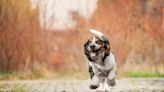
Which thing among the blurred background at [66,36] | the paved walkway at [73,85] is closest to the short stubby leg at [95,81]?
the paved walkway at [73,85]

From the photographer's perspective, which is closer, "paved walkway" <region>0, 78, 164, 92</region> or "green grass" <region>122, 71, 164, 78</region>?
"paved walkway" <region>0, 78, 164, 92</region>

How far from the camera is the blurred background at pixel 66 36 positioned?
903 centimetres

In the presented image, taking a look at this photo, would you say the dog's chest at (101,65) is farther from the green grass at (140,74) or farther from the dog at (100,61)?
the green grass at (140,74)

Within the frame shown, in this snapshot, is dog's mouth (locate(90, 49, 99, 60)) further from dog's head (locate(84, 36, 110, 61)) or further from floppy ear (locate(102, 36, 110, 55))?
floppy ear (locate(102, 36, 110, 55))

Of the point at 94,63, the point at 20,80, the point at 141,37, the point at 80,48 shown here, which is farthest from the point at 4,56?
the point at 94,63

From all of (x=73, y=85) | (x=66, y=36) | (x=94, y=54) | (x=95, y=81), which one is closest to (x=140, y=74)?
(x=66, y=36)

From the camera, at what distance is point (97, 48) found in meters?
5.86

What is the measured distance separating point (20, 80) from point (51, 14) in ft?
3.90

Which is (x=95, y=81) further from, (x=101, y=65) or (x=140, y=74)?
(x=140, y=74)

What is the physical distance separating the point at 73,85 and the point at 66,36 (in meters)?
1.26

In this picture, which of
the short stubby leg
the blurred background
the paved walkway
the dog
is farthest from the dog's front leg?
the blurred background

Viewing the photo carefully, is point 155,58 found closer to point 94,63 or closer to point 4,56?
point 4,56

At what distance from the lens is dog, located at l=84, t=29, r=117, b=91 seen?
588cm

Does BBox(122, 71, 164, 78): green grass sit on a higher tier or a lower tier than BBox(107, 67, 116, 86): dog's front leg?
lower
